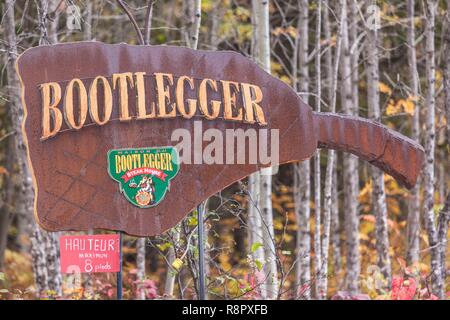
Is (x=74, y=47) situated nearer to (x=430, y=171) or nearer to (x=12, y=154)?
(x=430, y=171)

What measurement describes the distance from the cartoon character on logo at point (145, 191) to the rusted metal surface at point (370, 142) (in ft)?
4.99

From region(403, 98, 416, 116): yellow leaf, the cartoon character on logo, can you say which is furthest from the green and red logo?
region(403, 98, 416, 116): yellow leaf

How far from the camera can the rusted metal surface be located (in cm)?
789

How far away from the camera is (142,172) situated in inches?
291

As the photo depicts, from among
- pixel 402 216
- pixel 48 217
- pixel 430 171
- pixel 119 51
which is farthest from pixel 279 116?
pixel 402 216

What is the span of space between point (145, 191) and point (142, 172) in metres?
0.15

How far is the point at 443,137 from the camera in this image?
60.2 ft

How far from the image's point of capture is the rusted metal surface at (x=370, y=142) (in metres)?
7.89

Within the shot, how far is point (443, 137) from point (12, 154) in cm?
855

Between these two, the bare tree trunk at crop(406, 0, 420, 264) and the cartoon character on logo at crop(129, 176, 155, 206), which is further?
the bare tree trunk at crop(406, 0, 420, 264)

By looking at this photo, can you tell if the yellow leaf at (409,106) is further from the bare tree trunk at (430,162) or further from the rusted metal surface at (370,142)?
the rusted metal surface at (370,142)

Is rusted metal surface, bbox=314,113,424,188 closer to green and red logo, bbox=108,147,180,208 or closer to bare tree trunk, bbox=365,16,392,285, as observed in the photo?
green and red logo, bbox=108,147,180,208

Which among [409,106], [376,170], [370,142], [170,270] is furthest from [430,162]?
[409,106]

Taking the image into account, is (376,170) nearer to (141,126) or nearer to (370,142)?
(370,142)
